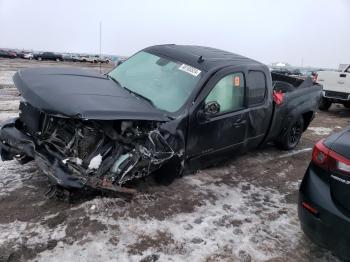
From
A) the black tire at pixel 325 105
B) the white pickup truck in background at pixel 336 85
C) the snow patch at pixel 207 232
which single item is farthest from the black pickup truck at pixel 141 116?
the black tire at pixel 325 105

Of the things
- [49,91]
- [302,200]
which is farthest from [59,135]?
[302,200]

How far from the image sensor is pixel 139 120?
407cm

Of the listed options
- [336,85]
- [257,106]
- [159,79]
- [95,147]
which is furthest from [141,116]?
[336,85]

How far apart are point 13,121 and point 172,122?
6.55 ft

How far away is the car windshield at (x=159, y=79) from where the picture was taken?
4.73m

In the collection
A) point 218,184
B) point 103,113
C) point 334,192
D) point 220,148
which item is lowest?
point 218,184

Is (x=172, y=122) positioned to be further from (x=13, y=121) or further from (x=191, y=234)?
(x=13, y=121)

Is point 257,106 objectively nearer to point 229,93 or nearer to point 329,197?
point 229,93

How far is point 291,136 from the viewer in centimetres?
708

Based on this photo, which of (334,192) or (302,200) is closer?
(334,192)

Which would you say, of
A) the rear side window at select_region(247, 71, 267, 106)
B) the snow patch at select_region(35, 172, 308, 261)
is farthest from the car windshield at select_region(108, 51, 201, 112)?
the snow patch at select_region(35, 172, 308, 261)

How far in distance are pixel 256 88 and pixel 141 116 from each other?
7.58 feet

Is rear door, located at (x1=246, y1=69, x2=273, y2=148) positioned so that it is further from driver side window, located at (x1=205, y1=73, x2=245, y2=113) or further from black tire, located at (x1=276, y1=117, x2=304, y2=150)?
black tire, located at (x1=276, y1=117, x2=304, y2=150)

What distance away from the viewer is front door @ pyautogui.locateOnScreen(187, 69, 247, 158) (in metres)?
4.68
